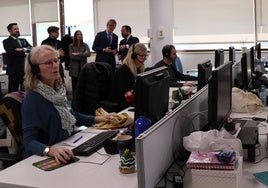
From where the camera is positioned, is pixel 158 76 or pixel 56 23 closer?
pixel 158 76

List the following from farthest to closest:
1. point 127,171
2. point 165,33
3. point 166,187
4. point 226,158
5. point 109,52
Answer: point 109,52, point 165,33, point 127,171, point 166,187, point 226,158

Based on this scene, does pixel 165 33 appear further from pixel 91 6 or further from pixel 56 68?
pixel 56 68

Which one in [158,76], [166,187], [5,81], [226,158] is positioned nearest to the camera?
[226,158]

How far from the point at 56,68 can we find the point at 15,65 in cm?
468

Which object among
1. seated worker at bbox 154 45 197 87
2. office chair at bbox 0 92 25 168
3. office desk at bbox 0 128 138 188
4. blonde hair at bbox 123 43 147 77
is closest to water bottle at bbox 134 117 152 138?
office desk at bbox 0 128 138 188

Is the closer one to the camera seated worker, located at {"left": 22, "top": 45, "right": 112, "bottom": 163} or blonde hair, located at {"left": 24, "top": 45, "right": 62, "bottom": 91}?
seated worker, located at {"left": 22, "top": 45, "right": 112, "bottom": 163}

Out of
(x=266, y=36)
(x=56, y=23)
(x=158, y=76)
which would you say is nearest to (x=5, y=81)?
(x=56, y=23)

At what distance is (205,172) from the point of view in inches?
61.3

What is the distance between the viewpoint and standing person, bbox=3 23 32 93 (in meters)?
6.67

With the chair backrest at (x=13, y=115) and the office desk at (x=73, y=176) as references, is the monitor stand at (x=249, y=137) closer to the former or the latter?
the office desk at (x=73, y=176)

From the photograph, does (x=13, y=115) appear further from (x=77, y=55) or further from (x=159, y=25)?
A: (x=77, y=55)

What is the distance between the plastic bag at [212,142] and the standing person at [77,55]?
5747mm

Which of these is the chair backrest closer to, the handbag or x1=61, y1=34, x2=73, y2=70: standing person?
the handbag

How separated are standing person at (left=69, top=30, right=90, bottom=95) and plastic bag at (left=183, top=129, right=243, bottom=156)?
5.75m
